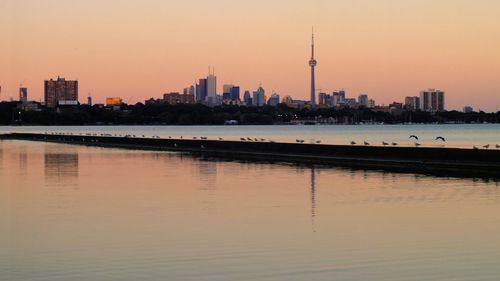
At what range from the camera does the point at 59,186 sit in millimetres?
28859

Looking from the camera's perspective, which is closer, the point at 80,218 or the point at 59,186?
the point at 80,218

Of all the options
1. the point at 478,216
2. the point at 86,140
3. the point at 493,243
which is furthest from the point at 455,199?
the point at 86,140

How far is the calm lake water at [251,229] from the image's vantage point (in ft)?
42.0

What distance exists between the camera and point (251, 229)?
17.2m

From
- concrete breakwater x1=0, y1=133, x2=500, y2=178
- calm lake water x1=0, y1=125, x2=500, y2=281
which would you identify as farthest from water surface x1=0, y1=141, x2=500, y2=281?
concrete breakwater x1=0, y1=133, x2=500, y2=178

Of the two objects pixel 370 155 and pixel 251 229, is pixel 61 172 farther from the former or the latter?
pixel 251 229

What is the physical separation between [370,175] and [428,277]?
2181 cm

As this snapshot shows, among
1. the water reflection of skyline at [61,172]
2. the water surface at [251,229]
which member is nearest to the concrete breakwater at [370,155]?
the water surface at [251,229]

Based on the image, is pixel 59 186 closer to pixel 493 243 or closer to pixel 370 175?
pixel 370 175

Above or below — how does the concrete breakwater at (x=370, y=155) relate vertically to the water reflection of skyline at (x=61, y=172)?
above

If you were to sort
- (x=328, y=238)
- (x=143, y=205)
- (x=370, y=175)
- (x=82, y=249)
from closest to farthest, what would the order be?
(x=82, y=249)
(x=328, y=238)
(x=143, y=205)
(x=370, y=175)

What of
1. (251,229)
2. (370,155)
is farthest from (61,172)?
(251,229)

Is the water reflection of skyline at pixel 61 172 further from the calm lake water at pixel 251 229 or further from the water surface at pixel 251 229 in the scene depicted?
the water surface at pixel 251 229

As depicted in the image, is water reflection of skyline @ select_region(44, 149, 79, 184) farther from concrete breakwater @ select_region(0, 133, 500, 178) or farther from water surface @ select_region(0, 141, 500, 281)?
concrete breakwater @ select_region(0, 133, 500, 178)
